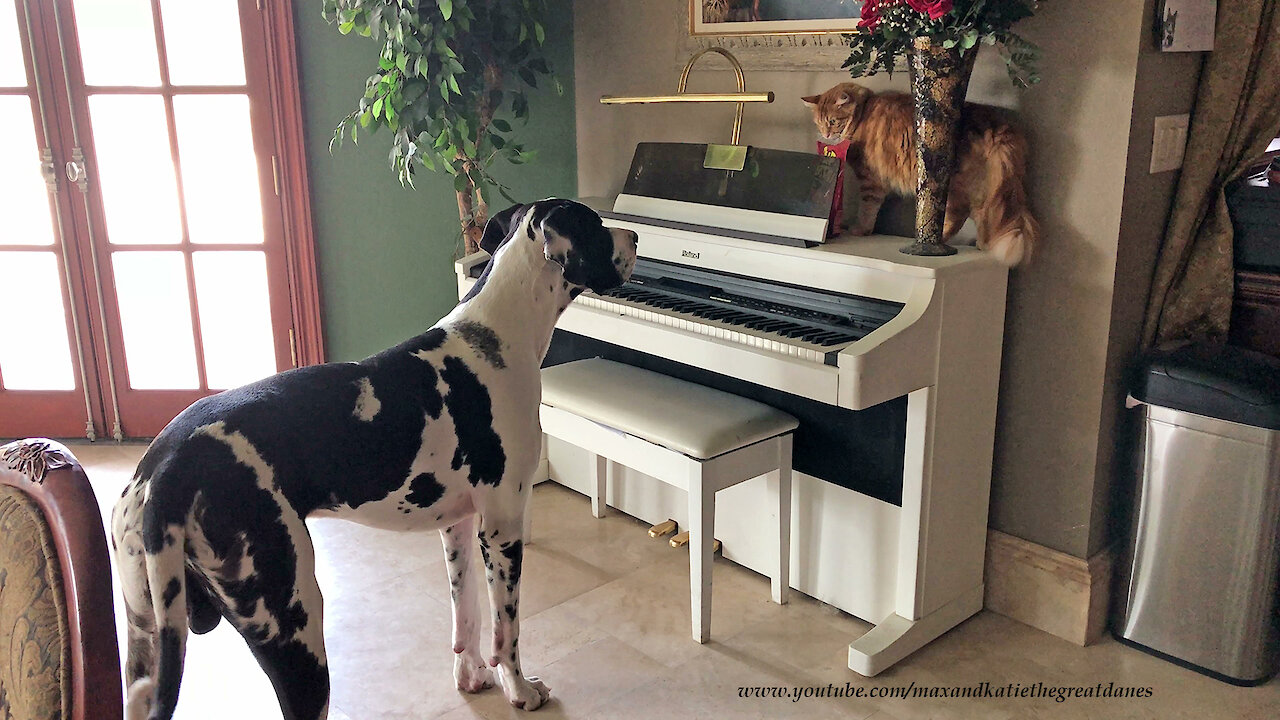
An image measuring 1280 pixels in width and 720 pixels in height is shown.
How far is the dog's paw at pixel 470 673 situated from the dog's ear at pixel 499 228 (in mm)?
910

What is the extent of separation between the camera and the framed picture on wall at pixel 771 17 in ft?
8.07

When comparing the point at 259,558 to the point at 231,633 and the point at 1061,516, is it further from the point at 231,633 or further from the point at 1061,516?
the point at 1061,516

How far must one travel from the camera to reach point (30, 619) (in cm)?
96

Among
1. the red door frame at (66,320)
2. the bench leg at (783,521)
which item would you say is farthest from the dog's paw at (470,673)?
the red door frame at (66,320)

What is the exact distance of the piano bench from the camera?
2.26 m

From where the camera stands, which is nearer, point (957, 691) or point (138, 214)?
point (957, 691)

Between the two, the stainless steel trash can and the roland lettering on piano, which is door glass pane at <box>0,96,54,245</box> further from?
the stainless steel trash can

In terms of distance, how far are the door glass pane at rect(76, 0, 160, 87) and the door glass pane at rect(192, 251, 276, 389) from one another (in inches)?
25.9

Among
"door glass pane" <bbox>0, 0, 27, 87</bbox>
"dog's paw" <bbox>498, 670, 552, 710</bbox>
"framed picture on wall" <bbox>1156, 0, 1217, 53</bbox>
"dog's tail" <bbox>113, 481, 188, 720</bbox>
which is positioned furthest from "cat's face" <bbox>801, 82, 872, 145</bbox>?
"door glass pane" <bbox>0, 0, 27, 87</bbox>

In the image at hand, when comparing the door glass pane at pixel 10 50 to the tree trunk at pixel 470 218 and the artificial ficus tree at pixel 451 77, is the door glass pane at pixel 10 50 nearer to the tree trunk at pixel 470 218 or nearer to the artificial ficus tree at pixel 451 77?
the artificial ficus tree at pixel 451 77

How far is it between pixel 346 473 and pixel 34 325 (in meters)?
2.80

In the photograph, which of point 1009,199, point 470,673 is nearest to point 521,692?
point 470,673

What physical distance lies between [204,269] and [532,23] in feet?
5.16

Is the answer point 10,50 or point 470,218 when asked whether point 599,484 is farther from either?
point 10,50
